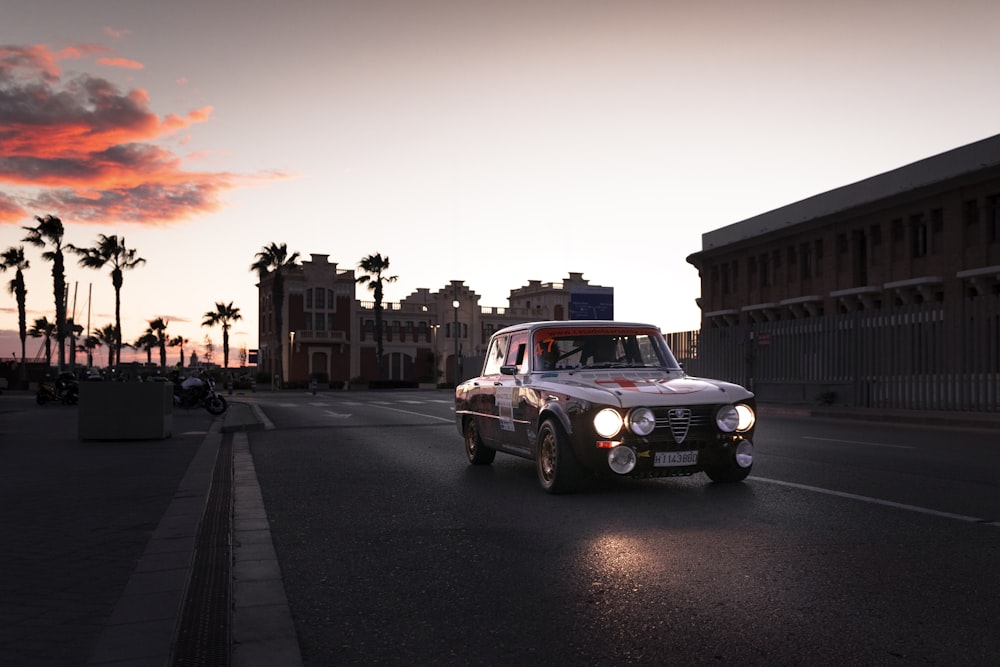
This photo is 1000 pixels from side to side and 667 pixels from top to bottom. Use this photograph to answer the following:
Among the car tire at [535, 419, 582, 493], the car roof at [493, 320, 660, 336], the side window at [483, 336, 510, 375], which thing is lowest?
the car tire at [535, 419, 582, 493]

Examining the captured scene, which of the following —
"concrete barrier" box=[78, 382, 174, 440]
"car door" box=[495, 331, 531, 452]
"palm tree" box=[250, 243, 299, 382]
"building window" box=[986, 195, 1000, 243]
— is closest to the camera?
"car door" box=[495, 331, 531, 452]

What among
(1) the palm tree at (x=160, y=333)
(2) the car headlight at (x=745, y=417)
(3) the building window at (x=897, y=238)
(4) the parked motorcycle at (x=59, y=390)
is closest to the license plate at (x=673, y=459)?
(2) the car headlight at (x=745, y=417)

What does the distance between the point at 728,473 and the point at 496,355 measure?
10.7 ft

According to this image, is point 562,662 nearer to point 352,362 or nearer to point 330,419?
point 330,419

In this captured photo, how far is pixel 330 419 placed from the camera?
2250 centimetres

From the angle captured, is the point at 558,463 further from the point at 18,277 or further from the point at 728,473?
the point at 18,277

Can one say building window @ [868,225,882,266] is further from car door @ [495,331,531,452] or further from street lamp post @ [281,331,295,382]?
street lamp post @ [281,331,295,382]

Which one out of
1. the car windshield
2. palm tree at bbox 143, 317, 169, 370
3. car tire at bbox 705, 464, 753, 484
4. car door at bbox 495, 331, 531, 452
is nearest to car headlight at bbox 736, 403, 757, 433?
car tire at bbox 705, 464, 753, 484

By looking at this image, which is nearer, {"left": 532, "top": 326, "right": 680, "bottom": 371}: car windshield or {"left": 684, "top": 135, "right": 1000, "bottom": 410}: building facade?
{"left": 532, "top": 326, "right": 680, "bottom": 371}: car windshield

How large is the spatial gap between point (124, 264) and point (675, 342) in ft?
158

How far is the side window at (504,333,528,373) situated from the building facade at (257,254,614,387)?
220ft

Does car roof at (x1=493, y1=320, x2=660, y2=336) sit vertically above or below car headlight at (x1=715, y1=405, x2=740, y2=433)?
above

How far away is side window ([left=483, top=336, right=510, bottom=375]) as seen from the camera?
33.8 feet

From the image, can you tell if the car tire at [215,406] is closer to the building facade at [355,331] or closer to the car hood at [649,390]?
the car hood at [649,390]
